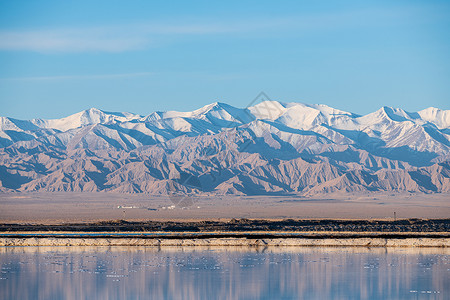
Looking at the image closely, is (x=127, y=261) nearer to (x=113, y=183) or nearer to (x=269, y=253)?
(x=269, y=253)

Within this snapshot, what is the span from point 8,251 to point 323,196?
135680mm

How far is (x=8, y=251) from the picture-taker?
149ft

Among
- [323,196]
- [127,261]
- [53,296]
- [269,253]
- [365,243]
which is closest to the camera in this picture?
[53,296]

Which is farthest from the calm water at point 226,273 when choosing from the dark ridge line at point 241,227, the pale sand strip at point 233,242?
the dark ridge line at point 241,227

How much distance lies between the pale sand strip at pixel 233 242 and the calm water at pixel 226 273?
258cm

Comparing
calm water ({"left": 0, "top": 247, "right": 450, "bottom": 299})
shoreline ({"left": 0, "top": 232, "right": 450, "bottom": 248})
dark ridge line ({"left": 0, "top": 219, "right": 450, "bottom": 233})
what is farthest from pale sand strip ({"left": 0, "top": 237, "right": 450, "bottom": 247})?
dark ridge line ({"left": 0, "top": 219, "right": 450, "bottom": 233})

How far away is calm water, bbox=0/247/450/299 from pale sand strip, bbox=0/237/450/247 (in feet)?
8.47

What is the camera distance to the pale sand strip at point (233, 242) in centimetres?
4794

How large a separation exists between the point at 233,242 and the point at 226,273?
49.2 feet

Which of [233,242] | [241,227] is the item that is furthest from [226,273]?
[241,227]

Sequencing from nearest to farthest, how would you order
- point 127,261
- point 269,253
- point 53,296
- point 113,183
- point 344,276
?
point 53,296 → point 344,276 → point 127,261 → point 269,253 → point 113,183

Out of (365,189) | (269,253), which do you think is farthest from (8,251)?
(365,189)

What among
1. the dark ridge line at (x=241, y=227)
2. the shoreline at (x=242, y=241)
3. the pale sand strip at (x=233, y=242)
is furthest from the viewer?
the dark ridge line at (x=241, y=227)

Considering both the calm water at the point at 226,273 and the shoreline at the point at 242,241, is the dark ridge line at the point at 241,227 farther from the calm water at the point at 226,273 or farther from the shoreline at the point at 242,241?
the calm water at the point at 226,273
